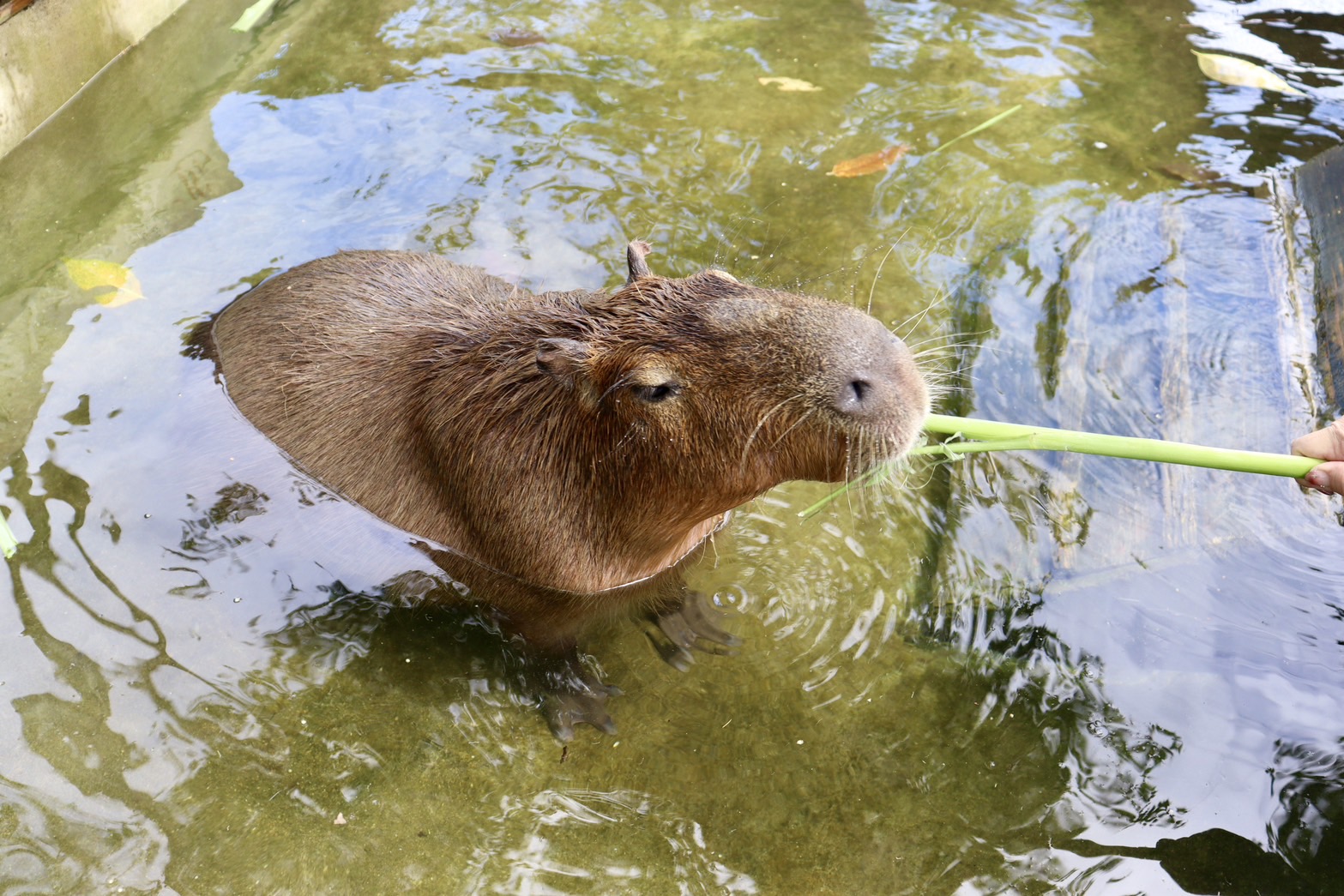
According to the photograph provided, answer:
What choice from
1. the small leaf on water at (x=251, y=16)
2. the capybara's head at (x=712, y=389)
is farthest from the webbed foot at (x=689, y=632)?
the small leaf on water at (x=251, y=16)

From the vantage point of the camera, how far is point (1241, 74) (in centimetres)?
558

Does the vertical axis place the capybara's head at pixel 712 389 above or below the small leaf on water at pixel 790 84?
above

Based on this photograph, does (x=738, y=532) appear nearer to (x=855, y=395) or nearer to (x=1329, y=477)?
(x=855, y=395)

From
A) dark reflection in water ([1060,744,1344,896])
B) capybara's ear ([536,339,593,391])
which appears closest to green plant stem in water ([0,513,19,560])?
capybara's ear ([536,339,593,391])

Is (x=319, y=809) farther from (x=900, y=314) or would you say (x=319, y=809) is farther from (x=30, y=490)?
(x=900, y=314)

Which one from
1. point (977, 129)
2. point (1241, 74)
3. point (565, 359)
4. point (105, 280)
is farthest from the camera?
point (1241, 74)

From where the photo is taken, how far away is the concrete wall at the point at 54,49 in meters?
5.01

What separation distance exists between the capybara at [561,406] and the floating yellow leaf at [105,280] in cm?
65

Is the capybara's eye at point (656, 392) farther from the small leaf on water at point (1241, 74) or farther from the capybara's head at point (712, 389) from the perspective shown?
the small leaf on water at point (1241, 74)

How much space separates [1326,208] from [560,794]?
4.18 metres

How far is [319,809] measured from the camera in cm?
305

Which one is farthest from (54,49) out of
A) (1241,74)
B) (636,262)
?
(1241,74)

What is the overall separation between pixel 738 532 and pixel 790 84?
10.2ft

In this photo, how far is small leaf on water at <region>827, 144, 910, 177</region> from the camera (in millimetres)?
5258
